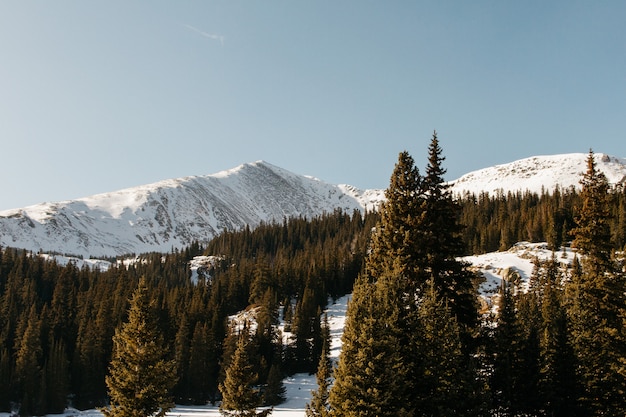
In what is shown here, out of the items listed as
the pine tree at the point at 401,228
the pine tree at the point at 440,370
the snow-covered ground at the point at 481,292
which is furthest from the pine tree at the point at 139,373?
the snow-covered ground at the point at 481,292

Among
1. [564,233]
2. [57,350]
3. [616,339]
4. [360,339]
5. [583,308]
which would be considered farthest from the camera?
[564,233]

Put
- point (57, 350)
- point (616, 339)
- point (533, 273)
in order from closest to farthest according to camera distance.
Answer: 1. point (616, 339)
2. point (57, 350)
3. point (533, 273)

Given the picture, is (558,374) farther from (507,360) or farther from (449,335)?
(449,335)

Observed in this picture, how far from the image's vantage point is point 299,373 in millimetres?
87500

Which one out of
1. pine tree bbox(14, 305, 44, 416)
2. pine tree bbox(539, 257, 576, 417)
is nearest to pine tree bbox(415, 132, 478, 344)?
pine tree bbox(539, 257, 576, 417)

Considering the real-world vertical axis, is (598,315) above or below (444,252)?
below

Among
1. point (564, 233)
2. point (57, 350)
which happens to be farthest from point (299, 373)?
point (564, 233)

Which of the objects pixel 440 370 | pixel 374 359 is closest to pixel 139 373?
pixel 374 359

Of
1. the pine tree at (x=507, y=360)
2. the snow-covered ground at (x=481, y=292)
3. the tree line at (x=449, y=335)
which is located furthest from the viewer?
the snow-covered ground at (x=481, y=292)

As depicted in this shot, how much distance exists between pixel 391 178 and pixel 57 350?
80.0 metres

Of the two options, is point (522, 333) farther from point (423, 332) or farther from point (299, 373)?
point (299, 373)

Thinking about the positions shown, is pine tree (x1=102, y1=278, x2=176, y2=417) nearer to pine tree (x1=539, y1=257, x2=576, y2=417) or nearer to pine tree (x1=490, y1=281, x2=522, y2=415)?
pine tree (x1=490, y1=281, x2=522, y2=415)

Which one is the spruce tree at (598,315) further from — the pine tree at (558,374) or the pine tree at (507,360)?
the pine tree at (507,360)

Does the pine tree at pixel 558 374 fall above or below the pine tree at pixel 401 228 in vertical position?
below
